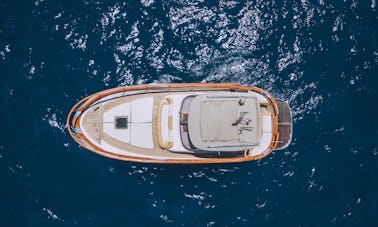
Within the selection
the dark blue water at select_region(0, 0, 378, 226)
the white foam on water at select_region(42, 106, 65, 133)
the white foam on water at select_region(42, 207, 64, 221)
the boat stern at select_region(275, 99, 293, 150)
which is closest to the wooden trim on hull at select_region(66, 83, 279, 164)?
the boat stern at select_region(275, 99, 293, 150)

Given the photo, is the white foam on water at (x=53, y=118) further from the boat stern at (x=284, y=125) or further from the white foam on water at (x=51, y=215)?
the boat stern at (x=284, y=125)

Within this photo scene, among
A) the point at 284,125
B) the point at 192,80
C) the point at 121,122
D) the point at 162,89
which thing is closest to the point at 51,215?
the point at 121,122

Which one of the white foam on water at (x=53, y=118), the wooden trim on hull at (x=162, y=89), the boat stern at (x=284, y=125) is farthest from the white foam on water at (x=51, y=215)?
the boat stern at (x=284, y=125)

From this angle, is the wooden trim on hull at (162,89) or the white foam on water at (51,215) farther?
the white foam on water at (51,215)

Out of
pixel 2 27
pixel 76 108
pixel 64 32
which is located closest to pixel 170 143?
pixel 76 108

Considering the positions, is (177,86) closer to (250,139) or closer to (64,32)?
(250,139)

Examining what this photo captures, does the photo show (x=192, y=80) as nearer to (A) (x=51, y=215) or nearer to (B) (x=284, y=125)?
(B) (x=284, y=125)

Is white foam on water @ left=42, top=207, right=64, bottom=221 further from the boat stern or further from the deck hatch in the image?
the boat stern
